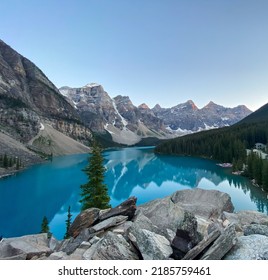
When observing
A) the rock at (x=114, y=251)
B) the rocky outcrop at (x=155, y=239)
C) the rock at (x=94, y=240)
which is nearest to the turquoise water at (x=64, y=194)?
the rocky outcrop at (x=155, y=239)

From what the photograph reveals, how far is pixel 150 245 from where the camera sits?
8.91 m

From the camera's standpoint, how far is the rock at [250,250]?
7.45 m

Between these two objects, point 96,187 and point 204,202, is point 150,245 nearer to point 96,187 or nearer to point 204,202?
point 204,202

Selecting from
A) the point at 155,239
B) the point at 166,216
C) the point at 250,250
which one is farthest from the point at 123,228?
the point at 250,250

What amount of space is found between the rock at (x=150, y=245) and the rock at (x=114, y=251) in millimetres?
304

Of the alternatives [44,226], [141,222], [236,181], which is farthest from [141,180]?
[141,222]

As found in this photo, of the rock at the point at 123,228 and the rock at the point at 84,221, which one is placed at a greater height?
the rock at the point at 123,228

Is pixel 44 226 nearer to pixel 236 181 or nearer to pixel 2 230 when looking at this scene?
pixel 2 230

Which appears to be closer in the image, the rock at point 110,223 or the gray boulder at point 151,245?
the gray boulder at point 151,245

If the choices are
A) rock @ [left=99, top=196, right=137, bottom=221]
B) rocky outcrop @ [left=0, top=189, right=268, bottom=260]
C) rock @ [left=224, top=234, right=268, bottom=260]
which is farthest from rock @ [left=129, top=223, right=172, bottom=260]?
rock @ [left=99, top=196, right=137, bottom=221]

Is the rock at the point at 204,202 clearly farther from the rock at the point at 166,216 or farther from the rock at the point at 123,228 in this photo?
the rock at the point at 123,228

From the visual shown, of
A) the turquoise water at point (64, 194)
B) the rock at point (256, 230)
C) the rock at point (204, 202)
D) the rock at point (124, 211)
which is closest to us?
the rock at point (256, 230)

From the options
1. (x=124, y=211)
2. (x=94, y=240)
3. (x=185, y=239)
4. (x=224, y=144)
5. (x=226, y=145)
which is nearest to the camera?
(x=185, y=239)

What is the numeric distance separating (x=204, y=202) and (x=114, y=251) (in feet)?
36.3
